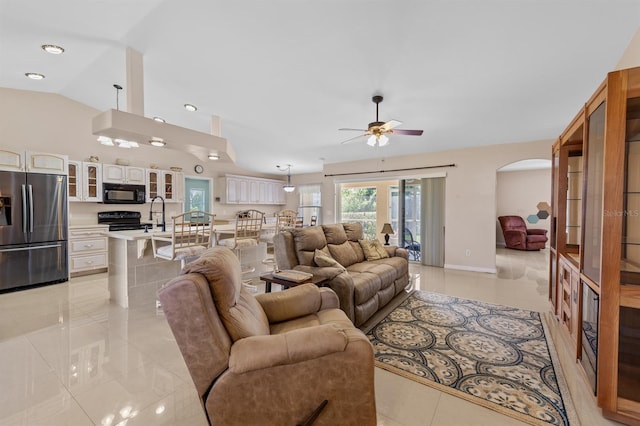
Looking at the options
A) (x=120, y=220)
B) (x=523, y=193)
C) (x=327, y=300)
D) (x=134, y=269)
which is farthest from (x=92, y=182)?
(x=523, y=193)

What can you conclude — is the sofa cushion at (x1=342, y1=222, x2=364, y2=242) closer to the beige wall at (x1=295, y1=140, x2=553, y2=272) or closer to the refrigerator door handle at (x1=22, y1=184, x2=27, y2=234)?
the beige wall at (x1=295, y1=140, x2=553, y2=272)

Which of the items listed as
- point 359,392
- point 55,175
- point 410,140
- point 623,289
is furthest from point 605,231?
point 55,175

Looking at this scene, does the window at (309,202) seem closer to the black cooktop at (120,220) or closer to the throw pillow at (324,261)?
the black cooktop at (120,220)

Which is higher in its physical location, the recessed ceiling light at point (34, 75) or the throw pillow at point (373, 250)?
the recessed ceiling light at point (34, 75)

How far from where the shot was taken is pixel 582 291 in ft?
6.81

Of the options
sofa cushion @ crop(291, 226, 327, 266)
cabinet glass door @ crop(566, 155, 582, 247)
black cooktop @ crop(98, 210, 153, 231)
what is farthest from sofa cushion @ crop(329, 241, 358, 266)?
black cooktop @ crop(98, 210, 153, 231)

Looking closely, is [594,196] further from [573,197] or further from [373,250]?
[373,250]

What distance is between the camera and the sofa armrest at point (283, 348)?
1.23 m

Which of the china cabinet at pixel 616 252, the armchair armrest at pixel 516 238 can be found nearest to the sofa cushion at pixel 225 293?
the china cabinet at pixel 616 252

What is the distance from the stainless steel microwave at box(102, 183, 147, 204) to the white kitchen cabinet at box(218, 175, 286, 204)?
6.38ft

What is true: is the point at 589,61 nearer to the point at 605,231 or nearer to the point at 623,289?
the point at 605,231

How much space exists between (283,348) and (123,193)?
222 inches

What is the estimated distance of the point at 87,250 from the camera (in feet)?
15.8

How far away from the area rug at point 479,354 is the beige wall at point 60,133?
16.8ft
